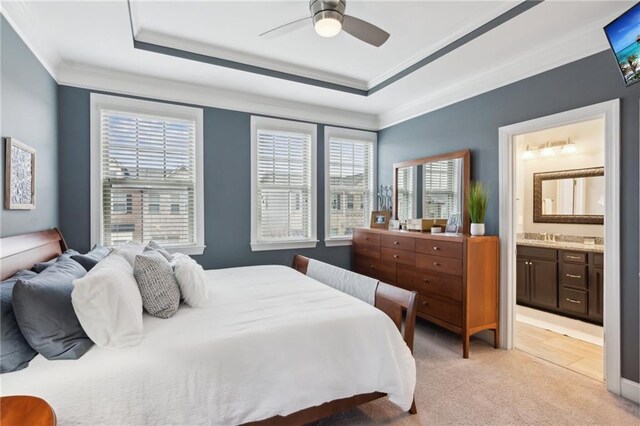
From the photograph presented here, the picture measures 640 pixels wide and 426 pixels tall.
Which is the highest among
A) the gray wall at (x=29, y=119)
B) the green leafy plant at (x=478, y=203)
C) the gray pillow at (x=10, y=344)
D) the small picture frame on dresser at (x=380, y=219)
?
the gray wall at (x=29, y=119)

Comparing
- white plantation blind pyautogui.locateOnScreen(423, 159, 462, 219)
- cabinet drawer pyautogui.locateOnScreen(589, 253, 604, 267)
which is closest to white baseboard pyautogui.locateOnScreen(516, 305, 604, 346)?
cabinet drawer pyautogui.locateOnScreen(589, 253, 604, 267)

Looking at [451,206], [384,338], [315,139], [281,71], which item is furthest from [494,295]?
[281,71]

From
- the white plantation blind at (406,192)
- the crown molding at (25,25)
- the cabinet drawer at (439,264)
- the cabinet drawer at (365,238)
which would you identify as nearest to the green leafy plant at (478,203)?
the cabinet drawer at (439,264)

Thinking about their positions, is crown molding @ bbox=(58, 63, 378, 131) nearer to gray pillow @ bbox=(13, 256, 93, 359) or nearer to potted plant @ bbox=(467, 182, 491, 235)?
potted plant @ bbox=(467, 182, 491, 235)

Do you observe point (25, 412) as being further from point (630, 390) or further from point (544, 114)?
point (544, 114)

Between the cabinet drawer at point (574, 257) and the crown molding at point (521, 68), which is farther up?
the crown molding at point (521, 68)

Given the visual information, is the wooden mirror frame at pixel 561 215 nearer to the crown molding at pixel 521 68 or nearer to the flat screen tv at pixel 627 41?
the crown molding at pixel 521 68

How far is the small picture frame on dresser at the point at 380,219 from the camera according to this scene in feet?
14.5

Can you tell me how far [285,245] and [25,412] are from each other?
320 cm

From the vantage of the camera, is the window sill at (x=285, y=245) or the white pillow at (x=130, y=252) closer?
the white pillow at (x=130, y=252)

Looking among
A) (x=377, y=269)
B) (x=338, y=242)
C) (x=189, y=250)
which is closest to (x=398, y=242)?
(x=377, y=269)

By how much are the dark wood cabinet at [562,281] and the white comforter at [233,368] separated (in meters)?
3.10

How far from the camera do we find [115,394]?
53.4 inches

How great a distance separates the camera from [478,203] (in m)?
3.19
